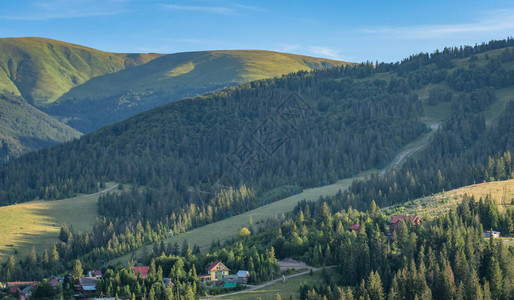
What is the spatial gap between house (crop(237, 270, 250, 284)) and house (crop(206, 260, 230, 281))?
256 cm

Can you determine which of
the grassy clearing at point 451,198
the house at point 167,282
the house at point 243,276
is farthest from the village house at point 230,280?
the grassy clearing at point 451,198

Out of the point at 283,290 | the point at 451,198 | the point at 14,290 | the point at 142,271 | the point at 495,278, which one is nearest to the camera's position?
the point at 495,278

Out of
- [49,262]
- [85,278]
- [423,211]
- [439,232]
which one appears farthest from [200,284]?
[49,262]

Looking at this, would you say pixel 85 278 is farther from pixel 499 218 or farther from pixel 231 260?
pixel 499 218

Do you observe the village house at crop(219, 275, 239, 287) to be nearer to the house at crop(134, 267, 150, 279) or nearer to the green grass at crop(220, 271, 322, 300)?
the green grass at crop(220, 271, 322, 300)

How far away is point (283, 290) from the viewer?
120 m

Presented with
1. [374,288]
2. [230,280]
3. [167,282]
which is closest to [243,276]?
[230,280]

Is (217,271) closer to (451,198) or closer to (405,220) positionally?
(405,220)

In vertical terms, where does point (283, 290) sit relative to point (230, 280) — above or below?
below

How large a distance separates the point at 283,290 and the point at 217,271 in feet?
52.3

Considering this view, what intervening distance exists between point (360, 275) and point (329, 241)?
1995cm

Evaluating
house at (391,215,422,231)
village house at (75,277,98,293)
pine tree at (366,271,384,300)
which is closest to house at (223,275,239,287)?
village house at (75,277,98,293)

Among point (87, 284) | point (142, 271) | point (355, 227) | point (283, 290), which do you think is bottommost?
point (283, 290)

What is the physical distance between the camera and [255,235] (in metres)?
173
